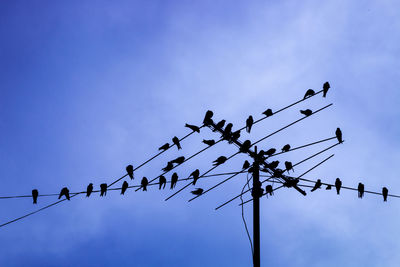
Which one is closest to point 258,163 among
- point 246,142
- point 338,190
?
point 246,142

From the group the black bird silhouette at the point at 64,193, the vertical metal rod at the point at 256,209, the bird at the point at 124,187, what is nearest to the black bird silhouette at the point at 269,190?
the vertical metal rod at the point at 256,209

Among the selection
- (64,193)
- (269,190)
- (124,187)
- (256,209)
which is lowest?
(256,209)

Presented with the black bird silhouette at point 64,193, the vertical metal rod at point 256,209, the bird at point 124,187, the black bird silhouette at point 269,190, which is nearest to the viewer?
the vertical metal rod at point 256,209

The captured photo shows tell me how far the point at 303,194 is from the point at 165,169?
2.47 metres

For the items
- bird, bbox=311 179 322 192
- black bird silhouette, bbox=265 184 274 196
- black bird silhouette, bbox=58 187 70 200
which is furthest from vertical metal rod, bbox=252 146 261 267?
black bird silhouette, bbox=58 187 70 200

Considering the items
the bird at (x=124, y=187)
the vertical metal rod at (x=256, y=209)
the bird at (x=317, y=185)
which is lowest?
the vertical metal rod at (x=256, y=209)

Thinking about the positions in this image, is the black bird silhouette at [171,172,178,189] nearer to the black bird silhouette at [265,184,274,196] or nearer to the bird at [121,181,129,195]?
the bird at [121,181,129,195]

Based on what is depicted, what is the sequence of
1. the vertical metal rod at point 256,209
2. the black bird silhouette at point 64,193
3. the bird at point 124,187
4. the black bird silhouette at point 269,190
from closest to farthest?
the vertical metal rod at point 256,209 < the black bird silhouette at point 269,190 < the bird at point 124,187 < the black bird silhouette at point 64,193

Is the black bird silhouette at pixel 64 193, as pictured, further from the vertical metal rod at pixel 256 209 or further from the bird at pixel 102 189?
the vertical metal rod at pixel 256 209

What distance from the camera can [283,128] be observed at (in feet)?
23.8

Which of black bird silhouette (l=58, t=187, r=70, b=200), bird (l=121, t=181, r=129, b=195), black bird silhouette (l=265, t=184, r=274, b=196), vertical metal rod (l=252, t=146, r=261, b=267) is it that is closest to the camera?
vertical metal rod (l=252, t=146, r=261, b=267)

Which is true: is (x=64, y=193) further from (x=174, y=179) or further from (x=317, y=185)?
(x=317, y=185)

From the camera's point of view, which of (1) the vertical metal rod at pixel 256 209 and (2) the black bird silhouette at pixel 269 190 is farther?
(2) the black bird silhouette at pixel 269 190

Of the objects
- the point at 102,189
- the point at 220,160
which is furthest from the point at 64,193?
the point at 220,160
